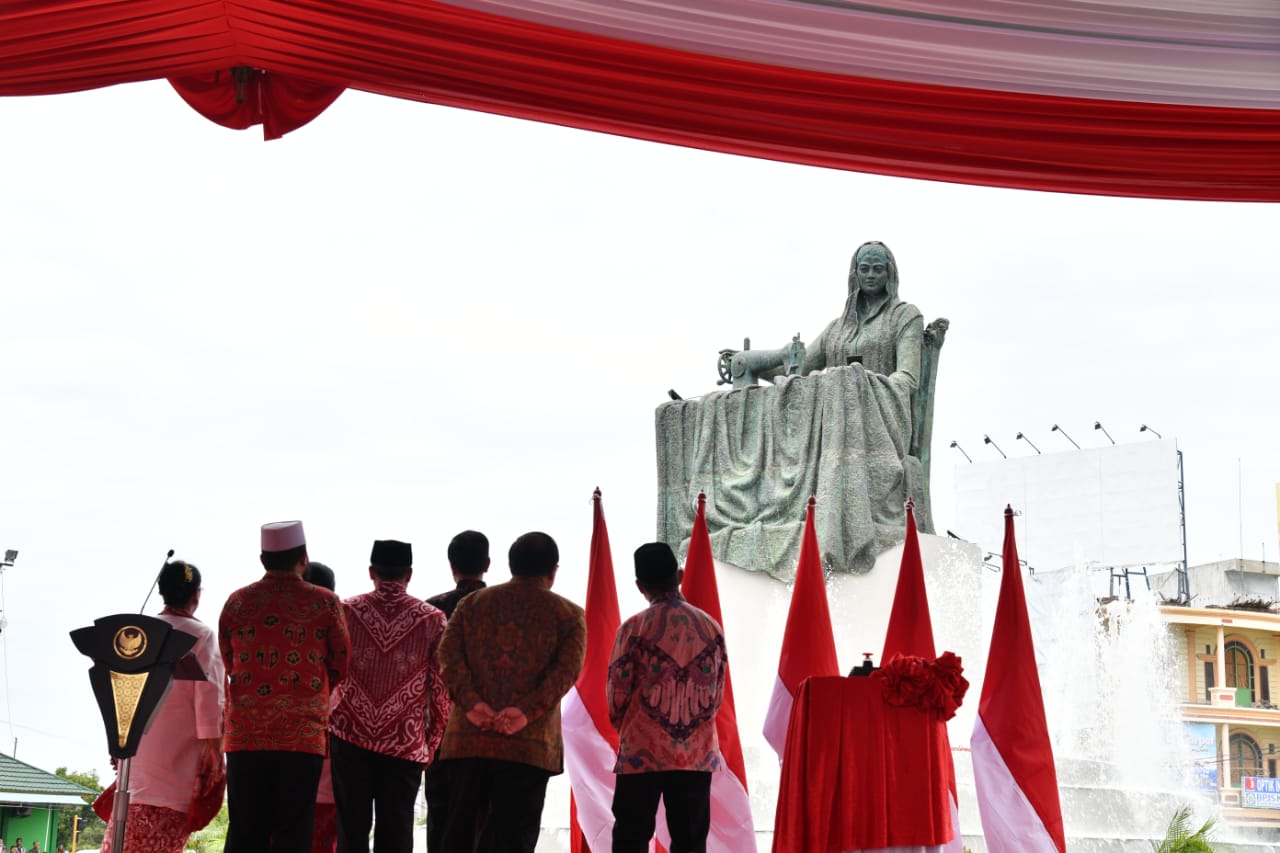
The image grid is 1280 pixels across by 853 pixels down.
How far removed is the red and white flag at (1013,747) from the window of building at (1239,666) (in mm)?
29670

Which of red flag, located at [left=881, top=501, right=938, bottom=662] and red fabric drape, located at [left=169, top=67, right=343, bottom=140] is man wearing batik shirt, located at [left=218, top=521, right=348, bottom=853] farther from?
red flag, located at [left=881, top=501, right=938, bottom=662]

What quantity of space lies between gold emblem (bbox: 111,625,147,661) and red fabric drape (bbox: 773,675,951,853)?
2.25 meters

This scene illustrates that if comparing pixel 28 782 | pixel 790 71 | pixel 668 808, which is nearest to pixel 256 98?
pixel 790 71

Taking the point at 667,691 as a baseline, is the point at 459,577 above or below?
above

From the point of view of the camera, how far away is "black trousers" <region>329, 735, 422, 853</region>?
4551mm

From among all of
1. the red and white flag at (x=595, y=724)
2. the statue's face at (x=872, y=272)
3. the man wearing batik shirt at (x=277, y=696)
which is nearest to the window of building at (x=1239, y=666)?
the statue's face at (x=872, y=272)

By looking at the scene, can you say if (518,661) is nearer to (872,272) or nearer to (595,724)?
(595,724)

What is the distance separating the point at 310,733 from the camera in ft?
14.2

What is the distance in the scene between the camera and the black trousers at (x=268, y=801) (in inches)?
169

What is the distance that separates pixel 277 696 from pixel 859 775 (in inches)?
82.6

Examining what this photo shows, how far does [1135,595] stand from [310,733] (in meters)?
29.7

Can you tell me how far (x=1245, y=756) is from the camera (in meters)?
32.6

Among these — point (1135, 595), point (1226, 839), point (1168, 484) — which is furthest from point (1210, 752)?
point (1226, 839)

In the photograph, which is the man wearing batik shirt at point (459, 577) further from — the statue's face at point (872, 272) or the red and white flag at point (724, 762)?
the statue's face at point (872, 272)
